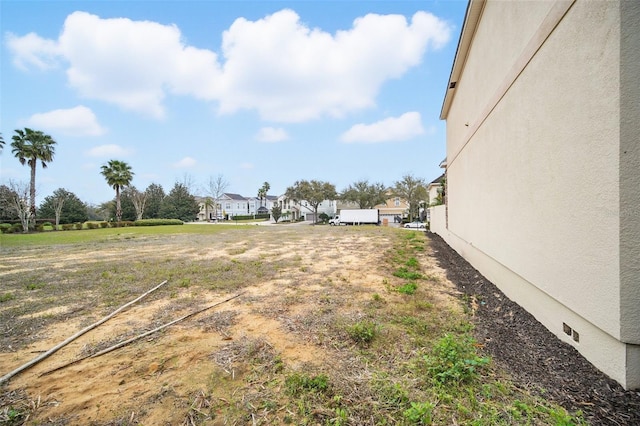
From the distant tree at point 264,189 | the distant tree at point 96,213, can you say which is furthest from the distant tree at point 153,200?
the distant tree at point 264,189

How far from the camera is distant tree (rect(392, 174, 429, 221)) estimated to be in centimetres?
3886

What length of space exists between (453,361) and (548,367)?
866mm

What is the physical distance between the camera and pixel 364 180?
1895 inches

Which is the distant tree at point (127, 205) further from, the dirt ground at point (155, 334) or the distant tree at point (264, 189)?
the dirt ground at point (155, 334)

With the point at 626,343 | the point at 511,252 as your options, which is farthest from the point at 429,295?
the point at 626,343

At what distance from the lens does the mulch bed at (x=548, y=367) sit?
5.93 ft

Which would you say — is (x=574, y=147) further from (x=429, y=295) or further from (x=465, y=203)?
(x=465, y=203)

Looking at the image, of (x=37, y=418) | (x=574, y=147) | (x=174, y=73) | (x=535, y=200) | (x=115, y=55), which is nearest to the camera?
(x=37, y=418)

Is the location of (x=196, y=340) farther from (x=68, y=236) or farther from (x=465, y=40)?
(x=68, y=236)

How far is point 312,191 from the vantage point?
46.8 m

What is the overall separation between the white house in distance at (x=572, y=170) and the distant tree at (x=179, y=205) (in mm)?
51586

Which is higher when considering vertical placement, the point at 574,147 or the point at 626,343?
the point at 574,147

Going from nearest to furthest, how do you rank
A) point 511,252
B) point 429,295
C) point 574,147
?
point 574,147 < point 511,252 < point 429,295

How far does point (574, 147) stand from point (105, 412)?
4.71 meters
